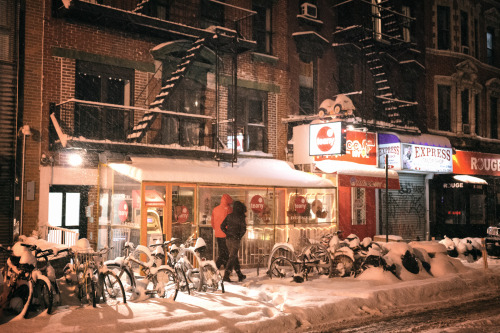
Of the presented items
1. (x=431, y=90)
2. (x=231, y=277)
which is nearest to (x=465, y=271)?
(x=231, y=277)

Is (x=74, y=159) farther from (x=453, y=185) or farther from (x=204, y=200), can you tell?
(x=453, y=185)

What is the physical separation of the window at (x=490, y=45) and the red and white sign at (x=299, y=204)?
1796 centimetres

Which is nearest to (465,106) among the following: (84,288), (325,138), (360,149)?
(360,149)

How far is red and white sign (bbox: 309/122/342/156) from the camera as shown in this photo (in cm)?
1722

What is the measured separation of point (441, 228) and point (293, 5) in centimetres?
1193

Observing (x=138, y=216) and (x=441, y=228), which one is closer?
(x=138, y=216)

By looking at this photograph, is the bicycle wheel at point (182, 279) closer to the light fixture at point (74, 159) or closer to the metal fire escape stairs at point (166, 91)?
the metal fire escape stairs at point (166, 91)

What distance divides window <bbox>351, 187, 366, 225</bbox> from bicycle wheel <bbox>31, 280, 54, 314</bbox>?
1405 cm

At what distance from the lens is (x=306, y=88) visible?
2058cm

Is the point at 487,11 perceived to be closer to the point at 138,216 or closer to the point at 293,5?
the point at 293,5

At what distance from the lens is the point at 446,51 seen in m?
25.6

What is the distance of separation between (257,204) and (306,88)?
669 cm

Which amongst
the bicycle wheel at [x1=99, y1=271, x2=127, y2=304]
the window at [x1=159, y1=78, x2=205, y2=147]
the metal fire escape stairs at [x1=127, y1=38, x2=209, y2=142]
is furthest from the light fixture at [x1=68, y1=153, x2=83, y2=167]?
the bicycle wheel at [x1=99, y1=271, x2=127, y2=304]

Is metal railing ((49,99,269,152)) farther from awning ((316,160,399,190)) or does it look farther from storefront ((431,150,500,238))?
storefront ((431,150,500,238))
